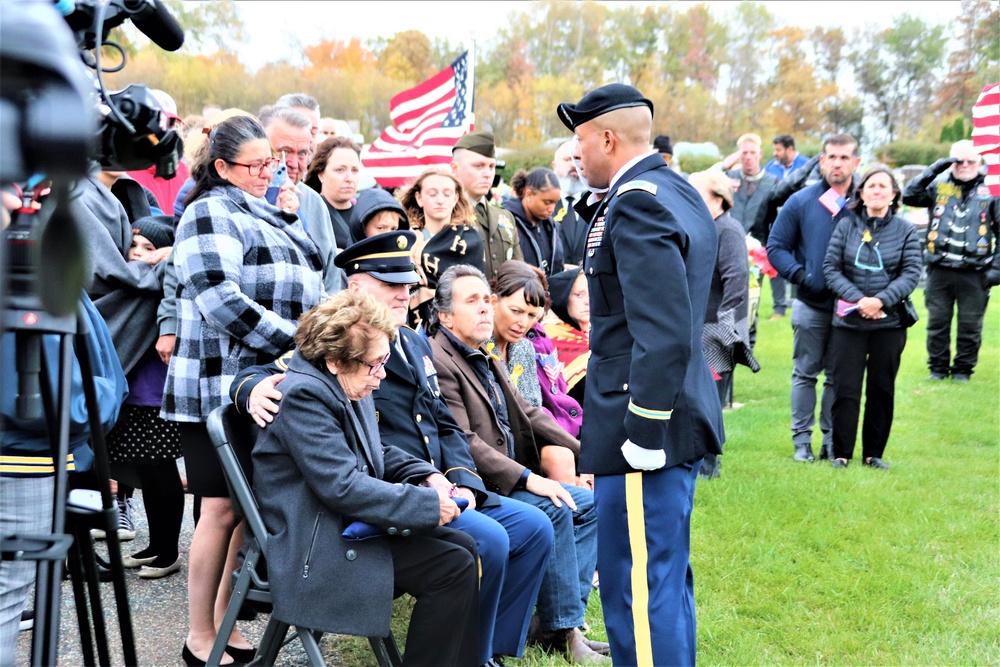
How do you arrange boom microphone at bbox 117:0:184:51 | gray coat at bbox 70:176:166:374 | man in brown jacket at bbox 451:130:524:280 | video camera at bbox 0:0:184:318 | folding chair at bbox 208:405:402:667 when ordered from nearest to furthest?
1. video camera at bbox 0:0:184:318
2. boom microphone at bbox 117:0:184:51
3. folding chair at bbox 208:405:402:667
4. gray coat at bbox 70:176:166:374
5. man in brown jacket at bbox 451:130:524:280

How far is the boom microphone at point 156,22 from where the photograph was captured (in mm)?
2145

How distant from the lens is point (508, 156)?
32188 mm

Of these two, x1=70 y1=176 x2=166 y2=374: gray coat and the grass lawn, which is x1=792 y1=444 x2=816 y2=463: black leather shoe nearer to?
the grass lawn

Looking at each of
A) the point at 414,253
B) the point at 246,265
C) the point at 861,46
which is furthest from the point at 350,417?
the point at 861,46

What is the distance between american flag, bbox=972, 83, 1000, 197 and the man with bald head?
7.05m

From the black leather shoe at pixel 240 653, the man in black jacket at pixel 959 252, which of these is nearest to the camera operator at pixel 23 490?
the black leather shoe at pixel 240 653

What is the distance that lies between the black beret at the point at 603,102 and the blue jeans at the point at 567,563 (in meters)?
1.64

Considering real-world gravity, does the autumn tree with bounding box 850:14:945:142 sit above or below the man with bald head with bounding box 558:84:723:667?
above

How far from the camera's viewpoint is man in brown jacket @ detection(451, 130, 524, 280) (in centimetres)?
650

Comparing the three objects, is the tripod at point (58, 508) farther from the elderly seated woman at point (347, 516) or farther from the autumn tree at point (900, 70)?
the autumn tree at point (900, 70)

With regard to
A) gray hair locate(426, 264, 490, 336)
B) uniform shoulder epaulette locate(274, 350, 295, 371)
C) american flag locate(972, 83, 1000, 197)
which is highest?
american flag locate(972, 83, 1000, 197)

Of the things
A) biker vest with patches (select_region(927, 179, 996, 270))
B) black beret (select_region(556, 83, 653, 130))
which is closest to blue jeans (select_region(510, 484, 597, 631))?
black beret (select_region(556, 83, 653, 130))

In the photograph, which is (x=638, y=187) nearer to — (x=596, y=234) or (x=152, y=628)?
(x=596, y=234)

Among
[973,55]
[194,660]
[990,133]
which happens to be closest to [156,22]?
[194,660]
